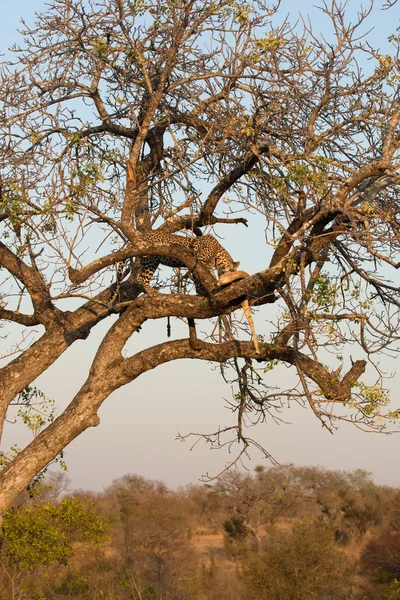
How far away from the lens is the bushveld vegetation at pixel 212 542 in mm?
11735

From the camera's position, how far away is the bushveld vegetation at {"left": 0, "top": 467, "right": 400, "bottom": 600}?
11735mm

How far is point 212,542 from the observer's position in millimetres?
35594

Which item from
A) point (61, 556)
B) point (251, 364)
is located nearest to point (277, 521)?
point (61, 556)

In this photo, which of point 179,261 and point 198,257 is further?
point 198,257

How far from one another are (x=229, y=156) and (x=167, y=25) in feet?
4.94

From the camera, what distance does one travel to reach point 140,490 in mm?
37469

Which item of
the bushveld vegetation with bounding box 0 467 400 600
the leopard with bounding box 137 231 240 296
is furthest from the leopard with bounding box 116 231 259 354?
the bushveld vegetation with bounding box 0 467 400 600

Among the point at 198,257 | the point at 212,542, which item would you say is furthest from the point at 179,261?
the point at 212,542

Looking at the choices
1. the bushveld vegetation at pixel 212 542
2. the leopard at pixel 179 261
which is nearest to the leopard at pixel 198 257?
the leopard at pixel 179 261

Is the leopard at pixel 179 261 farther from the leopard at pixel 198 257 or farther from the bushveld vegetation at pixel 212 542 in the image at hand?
the bushveld vegetation at pixel 212 542

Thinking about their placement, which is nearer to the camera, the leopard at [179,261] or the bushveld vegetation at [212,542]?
the leopard at [179,261]

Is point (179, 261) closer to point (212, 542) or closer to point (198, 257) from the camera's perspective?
point (198, 257)

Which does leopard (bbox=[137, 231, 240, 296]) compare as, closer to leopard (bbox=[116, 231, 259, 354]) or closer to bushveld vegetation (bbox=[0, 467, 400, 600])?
leopard (bbox=[116, 231, 259, 354])

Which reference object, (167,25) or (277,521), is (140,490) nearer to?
(277,521)
